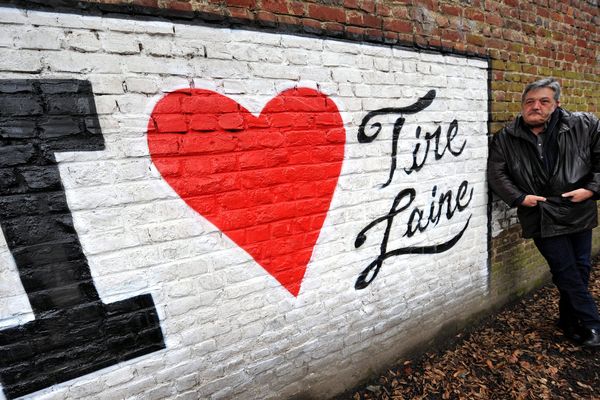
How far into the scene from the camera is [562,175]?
2.45 meters

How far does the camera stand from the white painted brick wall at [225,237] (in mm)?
1354

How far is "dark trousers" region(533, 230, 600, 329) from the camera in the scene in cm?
254

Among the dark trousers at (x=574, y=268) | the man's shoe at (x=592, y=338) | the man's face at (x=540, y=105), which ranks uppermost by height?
the man's face at (x=540, y=105)

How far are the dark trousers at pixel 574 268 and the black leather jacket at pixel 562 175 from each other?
4.1 inches

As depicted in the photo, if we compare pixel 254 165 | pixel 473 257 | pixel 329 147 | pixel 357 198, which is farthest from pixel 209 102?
pixel 473 257

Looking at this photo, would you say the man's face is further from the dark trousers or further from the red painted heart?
the red painted heart

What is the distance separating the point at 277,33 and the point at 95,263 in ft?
4.57

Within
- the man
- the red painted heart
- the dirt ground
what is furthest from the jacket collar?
the dirt ground

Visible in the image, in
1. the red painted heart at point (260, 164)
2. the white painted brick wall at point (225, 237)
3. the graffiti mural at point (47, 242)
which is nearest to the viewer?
the graffiti mural at point (47, 242)

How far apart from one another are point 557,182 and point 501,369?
1447mm

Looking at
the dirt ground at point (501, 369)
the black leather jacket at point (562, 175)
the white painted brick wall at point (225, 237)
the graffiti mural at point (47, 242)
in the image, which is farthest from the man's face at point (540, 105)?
the graffiti mural at point (47, 242)

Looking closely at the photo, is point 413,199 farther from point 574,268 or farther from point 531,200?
point 574,268

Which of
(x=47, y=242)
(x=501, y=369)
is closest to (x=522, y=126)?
(x=501, y=369)

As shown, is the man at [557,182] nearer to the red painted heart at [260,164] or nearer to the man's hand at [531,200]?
the man's hand at [531,200]
